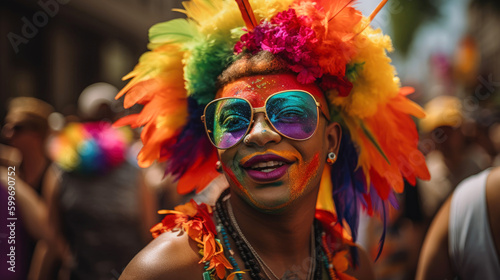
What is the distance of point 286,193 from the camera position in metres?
1.97

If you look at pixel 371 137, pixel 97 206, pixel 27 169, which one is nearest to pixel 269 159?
pixel 371 137

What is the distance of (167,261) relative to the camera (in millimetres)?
1858

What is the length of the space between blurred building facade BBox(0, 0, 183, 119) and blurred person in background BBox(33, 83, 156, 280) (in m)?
4.04

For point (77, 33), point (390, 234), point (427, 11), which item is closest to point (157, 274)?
point (390, 234)

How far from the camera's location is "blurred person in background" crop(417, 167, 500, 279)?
2.36m

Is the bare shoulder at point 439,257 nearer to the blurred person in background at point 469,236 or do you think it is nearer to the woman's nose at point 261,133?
the blurred person in background at point 469,236

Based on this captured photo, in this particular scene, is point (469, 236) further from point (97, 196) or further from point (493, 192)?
point (97, 196)

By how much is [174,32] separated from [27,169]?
258 cm

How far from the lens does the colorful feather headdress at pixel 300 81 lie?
6.83 feet

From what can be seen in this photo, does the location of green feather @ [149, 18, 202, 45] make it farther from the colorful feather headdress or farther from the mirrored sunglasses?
the mirrored sunglasses

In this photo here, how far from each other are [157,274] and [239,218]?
18.1 inches

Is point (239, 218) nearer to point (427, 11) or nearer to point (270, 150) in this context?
point (270, 150)

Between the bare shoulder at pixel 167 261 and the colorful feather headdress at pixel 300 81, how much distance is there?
1.67 feet

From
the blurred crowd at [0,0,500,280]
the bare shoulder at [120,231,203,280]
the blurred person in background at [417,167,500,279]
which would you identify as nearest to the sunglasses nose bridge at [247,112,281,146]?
the bare shoulder at [120,231,203,280]
